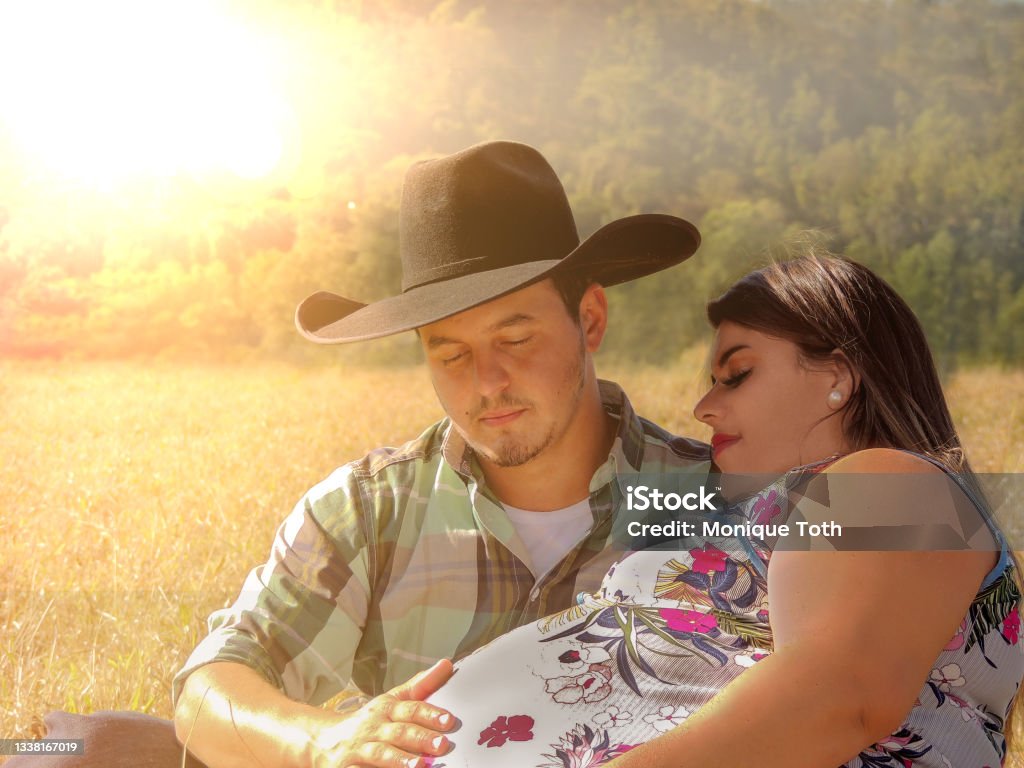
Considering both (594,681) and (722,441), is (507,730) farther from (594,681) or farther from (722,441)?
(722,441)

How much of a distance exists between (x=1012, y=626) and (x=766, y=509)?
40 centimetres

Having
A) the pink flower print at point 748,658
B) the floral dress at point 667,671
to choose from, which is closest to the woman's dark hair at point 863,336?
the floral dress at point 667,671

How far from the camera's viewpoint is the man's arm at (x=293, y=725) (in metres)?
1.61

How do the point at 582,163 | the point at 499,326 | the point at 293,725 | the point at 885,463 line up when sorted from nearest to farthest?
the point at 885,463, the point at 293,725, the point at 499,326, the point at 582,163

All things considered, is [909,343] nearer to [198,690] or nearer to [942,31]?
[198,690]

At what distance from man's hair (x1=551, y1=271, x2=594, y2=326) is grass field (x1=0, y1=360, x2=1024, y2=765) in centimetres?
34

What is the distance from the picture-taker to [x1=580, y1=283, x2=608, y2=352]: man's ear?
8.23 ft

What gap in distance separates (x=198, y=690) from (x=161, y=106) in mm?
16133

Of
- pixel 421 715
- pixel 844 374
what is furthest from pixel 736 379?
pixel 421 715

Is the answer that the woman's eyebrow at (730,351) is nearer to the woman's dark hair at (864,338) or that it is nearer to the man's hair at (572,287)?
the woman's dark hair at (864,338)

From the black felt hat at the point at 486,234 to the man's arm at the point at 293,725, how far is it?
730 mm

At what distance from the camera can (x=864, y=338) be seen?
75.8 inches

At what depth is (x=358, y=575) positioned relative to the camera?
2.28 metres

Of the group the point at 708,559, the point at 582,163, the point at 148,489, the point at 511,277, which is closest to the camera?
the point at 708,559
